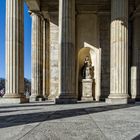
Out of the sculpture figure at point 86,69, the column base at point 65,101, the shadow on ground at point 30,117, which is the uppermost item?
the sculpture figure at point 86,69

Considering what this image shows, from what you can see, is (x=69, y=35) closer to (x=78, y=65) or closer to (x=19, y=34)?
(x=19, y=34)

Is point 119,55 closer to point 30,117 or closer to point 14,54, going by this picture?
point 14,54

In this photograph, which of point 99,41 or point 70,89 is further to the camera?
point 99,41

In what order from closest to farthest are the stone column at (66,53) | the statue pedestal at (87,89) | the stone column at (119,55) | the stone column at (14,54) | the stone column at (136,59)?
the stone column at (119,55) → the stone column at (14,54) → the stone column at (66,53) → the stone column at (136,59) → the statue pedestal at (87,89)

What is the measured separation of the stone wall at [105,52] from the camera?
124 feet

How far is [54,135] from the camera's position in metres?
7.78

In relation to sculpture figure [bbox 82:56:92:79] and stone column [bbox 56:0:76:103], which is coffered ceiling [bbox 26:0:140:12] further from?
stone column [bbox 56:0:76:103]

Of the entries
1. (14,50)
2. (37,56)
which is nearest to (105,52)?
(37,56)

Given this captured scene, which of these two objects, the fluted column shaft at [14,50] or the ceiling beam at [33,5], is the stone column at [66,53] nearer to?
the fluted column shaft at [14,50]

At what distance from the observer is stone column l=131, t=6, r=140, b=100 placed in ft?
117

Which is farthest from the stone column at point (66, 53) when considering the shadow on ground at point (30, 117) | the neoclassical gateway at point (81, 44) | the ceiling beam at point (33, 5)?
the shadow on ground at point (30, 117)

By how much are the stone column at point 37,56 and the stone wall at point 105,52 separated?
9395mm

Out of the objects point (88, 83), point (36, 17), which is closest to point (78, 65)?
point (88, 83)

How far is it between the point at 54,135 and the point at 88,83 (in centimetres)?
3183
